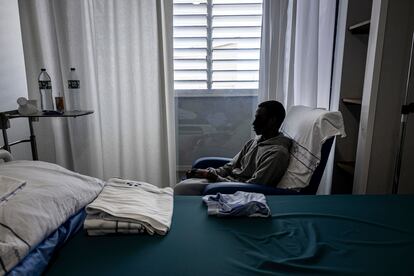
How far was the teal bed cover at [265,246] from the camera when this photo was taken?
967mm

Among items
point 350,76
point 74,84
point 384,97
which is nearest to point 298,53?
point 350,76

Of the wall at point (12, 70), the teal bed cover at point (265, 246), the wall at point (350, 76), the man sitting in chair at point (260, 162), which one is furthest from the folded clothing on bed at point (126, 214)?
the wall at point (350, 76)

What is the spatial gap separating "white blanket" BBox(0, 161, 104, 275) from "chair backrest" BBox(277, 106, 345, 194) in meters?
1.10

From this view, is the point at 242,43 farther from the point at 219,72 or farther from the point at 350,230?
the point at 350,230

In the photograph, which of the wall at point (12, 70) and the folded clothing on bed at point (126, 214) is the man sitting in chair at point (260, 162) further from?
the wall at point (12, 70)

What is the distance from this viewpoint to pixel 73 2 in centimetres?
250

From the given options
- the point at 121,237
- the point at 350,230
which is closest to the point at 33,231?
the point at 121,237

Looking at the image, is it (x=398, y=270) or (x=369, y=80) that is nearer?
(x=398, y=270)

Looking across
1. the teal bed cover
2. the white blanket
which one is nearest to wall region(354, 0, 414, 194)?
the teal bed cover

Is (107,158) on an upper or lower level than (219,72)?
lower

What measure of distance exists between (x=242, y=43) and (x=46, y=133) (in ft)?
6.34

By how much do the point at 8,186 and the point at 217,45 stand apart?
208 centimetres

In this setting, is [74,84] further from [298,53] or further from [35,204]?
[298,53]

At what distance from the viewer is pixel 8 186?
3.50ft
